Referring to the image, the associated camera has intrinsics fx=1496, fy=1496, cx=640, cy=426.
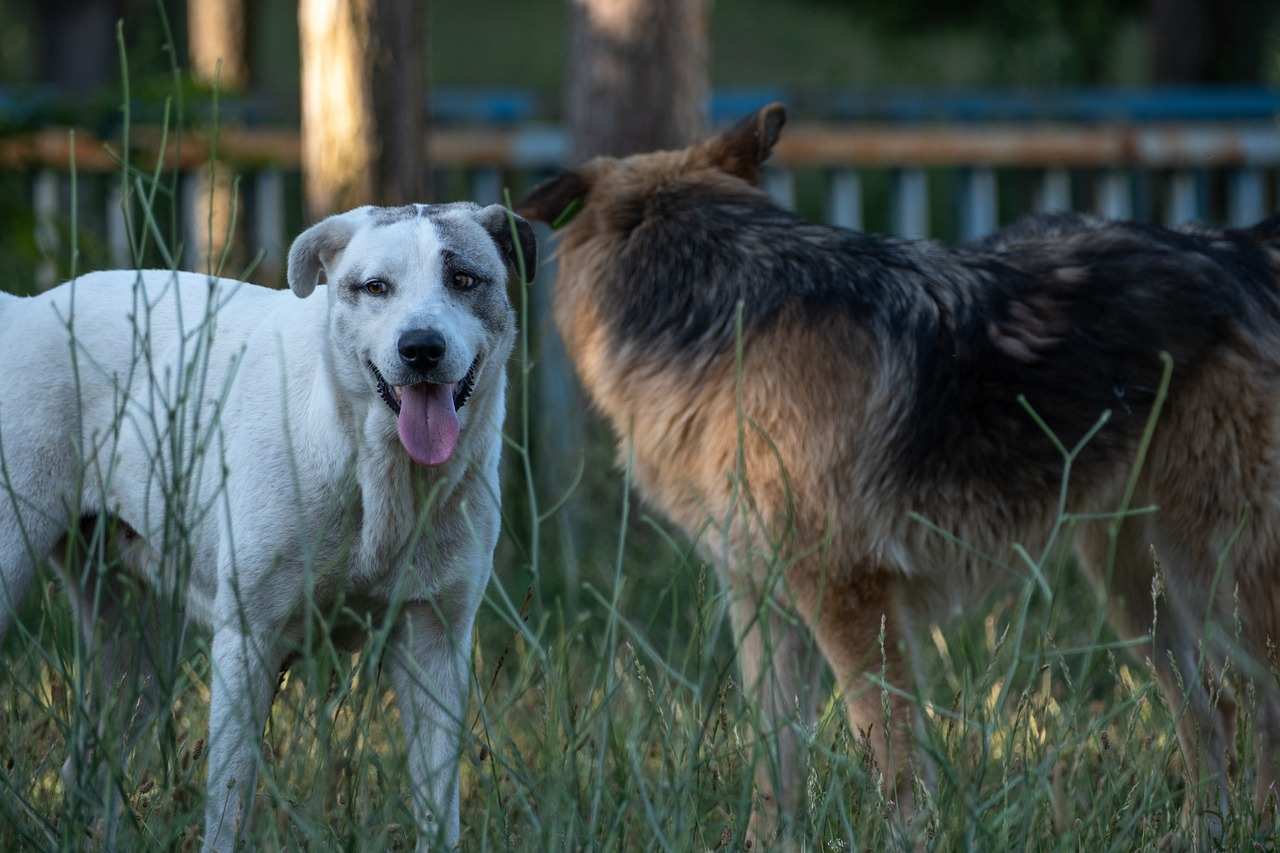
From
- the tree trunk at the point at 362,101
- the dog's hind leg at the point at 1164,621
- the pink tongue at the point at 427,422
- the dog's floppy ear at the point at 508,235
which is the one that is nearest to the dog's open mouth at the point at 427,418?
the pink tongue at the point at 427,422

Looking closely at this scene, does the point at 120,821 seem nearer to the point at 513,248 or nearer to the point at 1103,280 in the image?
the point at 513,248

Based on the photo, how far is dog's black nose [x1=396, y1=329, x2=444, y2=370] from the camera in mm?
2838

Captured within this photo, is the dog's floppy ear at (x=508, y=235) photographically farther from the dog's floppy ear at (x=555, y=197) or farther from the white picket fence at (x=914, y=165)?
the white picket fence at (x=914, y=165)

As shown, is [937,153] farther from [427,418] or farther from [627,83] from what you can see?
[427,418]

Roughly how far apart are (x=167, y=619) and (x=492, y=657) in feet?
8.08

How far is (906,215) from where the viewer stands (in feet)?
31.6

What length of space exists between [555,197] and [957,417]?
1360mm

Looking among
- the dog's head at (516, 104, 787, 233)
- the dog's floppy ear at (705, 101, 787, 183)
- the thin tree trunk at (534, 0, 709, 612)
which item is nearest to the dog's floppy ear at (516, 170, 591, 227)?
the dog's head at (516, 104, 787, 233)

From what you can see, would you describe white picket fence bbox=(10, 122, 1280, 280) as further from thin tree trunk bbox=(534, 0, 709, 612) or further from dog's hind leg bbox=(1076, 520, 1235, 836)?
dog's hind leg bbox=(1076, 520, 1235, 836)

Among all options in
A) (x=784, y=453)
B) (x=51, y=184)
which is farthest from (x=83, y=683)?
(x=51, y=184)

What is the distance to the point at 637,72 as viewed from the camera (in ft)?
20.6

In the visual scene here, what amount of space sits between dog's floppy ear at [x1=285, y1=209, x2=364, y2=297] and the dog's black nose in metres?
0.38

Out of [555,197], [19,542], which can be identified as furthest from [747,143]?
[19,542]

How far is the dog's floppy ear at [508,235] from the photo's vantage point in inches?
126
